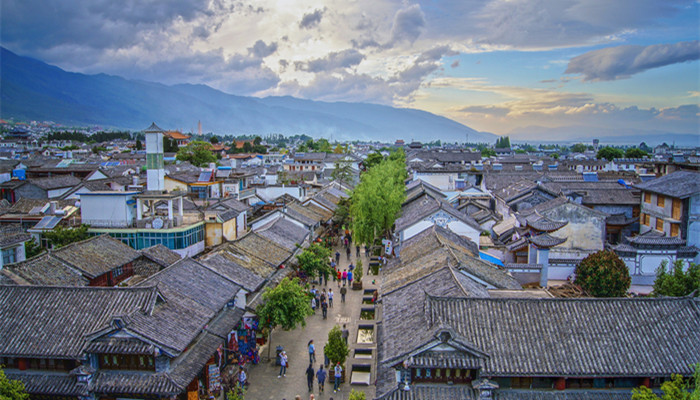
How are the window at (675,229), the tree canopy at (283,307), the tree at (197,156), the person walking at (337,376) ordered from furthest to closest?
the tree at (197,156) → the window at (675,229) → the tree canopy at (283,307) → the person walking at (337,376)

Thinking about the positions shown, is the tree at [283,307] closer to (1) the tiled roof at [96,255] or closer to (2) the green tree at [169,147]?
(1) the tiled roof at [96,255]

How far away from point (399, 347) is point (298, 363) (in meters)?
8.09

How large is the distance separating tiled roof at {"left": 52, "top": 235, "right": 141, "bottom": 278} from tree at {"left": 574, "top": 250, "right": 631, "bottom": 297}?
2379cm

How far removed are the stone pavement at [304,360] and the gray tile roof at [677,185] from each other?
2299 cm

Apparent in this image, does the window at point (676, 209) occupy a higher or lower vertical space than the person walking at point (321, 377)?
higher

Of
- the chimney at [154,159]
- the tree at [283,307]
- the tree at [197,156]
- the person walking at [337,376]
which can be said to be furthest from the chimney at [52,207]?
the tree at [197,156]

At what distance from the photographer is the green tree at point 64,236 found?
93.2ft

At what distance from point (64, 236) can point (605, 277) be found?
3020 centimetres

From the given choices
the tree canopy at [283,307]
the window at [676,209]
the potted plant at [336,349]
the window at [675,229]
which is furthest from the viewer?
the window at [675,229]

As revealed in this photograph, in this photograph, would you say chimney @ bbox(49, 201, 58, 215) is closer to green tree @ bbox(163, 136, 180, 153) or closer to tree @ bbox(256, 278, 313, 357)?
tree @ bbox(256, 278, 313, 357)

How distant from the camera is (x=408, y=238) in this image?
33.0 metres

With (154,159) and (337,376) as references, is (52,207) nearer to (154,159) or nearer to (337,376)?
(154,159)

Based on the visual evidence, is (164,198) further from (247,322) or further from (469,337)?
(469,337)

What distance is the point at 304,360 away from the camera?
21.5m
